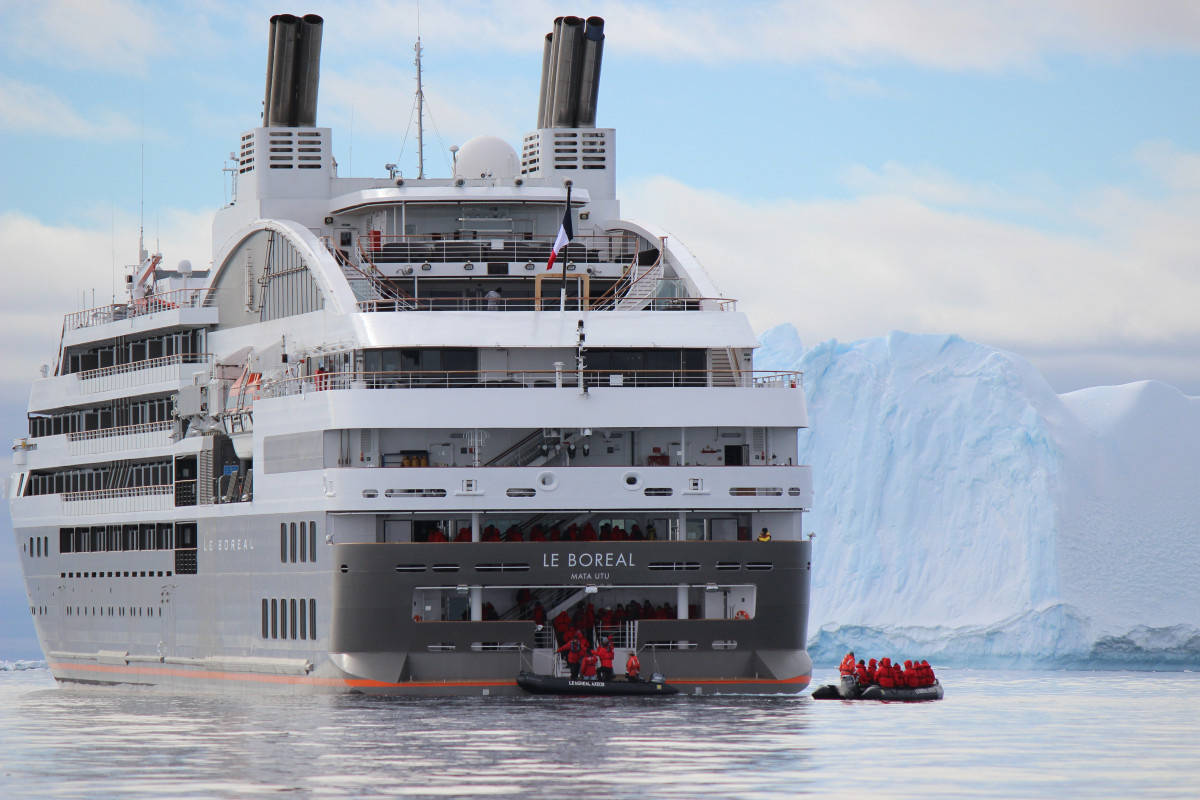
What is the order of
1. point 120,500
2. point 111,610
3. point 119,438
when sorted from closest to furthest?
point 120,500, point 111,610, point 119,438

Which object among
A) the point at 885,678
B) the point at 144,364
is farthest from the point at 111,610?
the point at 885,678

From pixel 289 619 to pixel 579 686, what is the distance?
7.31 metres

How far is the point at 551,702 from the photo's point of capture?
4200 cm

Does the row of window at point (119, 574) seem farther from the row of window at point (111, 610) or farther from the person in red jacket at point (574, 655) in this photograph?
the person in red jacket at point (574, 655)

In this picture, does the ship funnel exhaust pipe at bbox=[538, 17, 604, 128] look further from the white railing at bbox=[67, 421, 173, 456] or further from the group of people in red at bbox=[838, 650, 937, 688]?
the group of people in red at bbox=[838, 650, 937, 688]

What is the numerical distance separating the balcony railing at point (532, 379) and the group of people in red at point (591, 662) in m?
5.26

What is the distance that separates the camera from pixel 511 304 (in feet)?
166

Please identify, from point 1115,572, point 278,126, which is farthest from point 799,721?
point 1115,572

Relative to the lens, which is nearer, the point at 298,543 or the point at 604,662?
the point at 604,662

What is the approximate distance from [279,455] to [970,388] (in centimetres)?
3479

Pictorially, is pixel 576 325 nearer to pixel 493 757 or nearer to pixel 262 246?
pixel 262 246

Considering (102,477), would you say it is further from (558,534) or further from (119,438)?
(558,534)

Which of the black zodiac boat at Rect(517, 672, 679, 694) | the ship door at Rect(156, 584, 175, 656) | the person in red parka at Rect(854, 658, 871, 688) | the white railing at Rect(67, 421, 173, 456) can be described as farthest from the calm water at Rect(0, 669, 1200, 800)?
the white railing at Rect(67, 421, 173, 456)

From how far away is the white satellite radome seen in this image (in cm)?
5631
